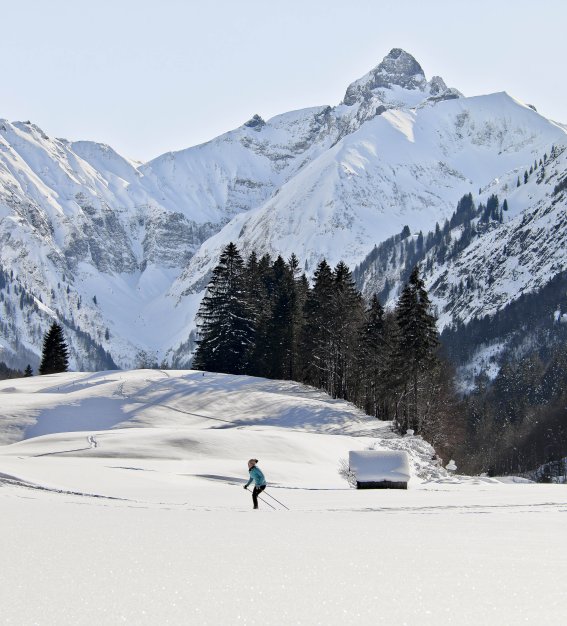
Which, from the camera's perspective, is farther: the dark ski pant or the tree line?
the tree line

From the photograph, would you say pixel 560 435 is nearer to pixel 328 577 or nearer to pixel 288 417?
pixel 288 417

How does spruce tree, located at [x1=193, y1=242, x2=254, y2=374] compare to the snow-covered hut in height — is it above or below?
above

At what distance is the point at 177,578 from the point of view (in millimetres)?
11914

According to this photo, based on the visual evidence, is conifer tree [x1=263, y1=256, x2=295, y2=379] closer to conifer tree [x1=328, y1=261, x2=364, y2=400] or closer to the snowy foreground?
conifer tree [x1=328, y1=261, x2=364, y2=400]

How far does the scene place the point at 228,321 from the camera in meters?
89.3

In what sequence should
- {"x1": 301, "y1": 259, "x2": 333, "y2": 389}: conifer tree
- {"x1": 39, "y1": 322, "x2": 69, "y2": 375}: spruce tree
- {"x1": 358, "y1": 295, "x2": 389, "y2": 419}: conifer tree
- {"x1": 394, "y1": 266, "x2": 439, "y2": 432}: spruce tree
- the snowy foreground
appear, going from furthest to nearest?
{"x1": 39, "y1": 322, "x2": 69, "y2": 375}: spruce tree, {"x1": 301, "y1": 259, "x2": 333, "y2": 389}: conifer tree, {"x1": 358, "y1": 295, "x2": 389, "y2": 419}: conifer tree, {"x1": 394, "y1": 266, "x2": 439, "y2": 432}: spruce tree, the snowy foreground

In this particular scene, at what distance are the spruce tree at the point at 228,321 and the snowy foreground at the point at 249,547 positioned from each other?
45.1 metres

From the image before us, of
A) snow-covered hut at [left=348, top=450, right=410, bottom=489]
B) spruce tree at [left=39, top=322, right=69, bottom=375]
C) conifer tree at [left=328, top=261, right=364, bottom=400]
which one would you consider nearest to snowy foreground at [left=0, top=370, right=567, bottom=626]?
snow-covered hut at [left=348, top=450, right=410, bottom=489]

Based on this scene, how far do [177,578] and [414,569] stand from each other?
3.14 metres

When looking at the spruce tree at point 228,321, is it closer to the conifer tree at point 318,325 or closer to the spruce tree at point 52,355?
the conifer tree at point 318,325

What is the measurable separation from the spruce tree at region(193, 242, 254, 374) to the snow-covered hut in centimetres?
4911

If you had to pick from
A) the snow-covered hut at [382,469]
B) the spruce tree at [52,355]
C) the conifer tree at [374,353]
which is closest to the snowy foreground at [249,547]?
the snow-covered hut at [382,469]

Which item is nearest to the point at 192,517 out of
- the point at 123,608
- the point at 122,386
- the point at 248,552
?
the point at 248,552

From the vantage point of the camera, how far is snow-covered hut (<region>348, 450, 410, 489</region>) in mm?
40156
